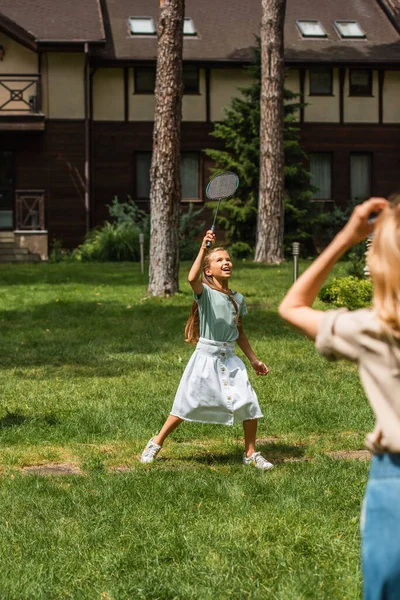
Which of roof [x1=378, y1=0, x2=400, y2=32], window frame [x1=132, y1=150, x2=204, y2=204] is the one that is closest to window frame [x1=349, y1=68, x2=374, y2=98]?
roof [x1=378, y1=0, x2=400, y2=32]

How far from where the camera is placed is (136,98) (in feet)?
108

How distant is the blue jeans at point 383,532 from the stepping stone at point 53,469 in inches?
170

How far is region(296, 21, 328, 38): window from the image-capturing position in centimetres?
3453

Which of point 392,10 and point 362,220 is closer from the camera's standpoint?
point 362,220

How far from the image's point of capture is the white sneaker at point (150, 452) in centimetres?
711

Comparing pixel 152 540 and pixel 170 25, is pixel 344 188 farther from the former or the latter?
pixel 152 540

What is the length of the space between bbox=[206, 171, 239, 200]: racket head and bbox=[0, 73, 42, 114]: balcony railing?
942 inches

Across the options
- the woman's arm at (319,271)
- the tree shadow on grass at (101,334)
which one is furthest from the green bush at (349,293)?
the woman's arm at (319,271)

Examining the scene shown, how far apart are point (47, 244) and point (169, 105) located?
48.6 feet

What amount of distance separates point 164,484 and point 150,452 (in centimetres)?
75

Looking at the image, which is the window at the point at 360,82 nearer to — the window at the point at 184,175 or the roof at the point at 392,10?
the roof at the point at 392,10

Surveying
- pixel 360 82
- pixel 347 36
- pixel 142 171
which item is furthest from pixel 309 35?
pixel 142 171

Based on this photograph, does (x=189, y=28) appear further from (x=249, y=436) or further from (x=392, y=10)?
(x=249, y=436)

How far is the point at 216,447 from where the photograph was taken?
7652mm
